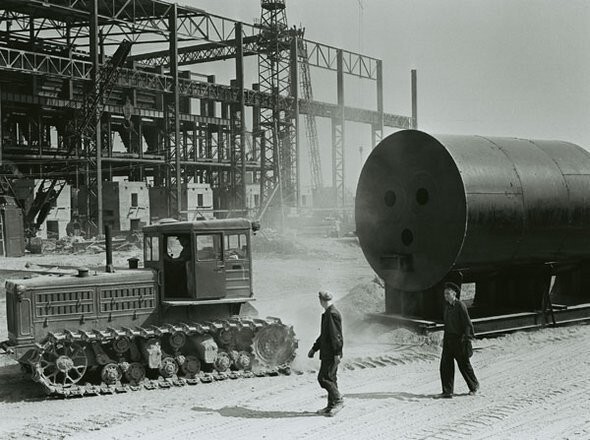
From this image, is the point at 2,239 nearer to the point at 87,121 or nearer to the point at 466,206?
the point at 87,121

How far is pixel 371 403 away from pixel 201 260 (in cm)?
371

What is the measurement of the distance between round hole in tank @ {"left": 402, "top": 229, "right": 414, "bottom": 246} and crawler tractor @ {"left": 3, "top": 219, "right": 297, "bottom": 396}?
4482mm

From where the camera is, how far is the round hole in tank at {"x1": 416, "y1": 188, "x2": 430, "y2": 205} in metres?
14.8

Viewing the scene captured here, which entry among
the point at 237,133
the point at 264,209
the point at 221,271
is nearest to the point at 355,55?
the point at 237,133

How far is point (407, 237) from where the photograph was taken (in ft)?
49.9

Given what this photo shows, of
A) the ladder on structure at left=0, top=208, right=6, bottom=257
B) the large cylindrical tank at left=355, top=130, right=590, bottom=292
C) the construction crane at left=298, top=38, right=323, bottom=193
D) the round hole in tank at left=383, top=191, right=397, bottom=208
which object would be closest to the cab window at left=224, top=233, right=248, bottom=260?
the large cylindrical tank at left=355, top=130, right=590, bottom=292

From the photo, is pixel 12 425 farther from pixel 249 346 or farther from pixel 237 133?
pixel 237 133

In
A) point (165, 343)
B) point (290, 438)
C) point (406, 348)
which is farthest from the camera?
point (406, 348)

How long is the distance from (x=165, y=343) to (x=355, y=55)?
4987 centimetres

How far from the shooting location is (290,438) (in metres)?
8.16

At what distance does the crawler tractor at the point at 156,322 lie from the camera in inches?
419

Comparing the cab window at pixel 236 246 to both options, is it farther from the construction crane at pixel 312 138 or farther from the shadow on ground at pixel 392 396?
the construction crane at pixel 312 138

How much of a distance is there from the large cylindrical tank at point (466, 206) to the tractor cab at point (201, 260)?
452cm

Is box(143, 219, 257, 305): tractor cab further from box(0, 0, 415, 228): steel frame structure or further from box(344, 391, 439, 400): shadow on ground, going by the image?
box(0, 0, 415, 228): steel frame structure
